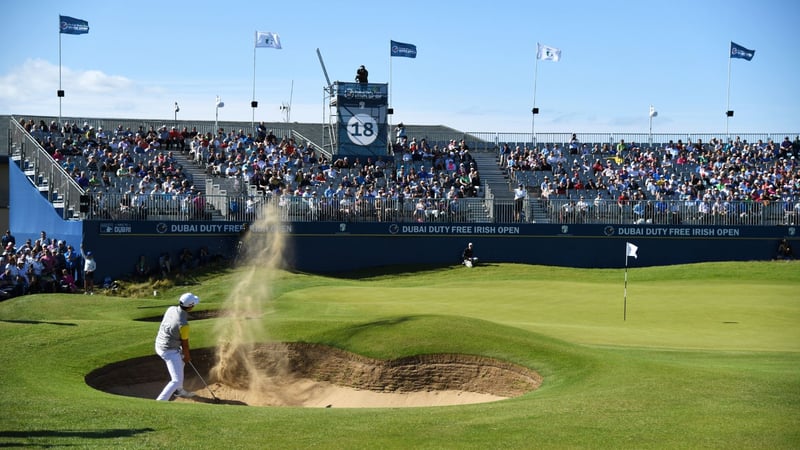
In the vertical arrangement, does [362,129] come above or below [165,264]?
above

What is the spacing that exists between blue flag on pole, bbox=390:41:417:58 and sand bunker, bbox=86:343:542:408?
4110cm

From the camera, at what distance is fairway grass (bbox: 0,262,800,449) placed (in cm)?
1209

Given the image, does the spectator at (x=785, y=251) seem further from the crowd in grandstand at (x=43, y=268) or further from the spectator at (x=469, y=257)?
the crowd in grandstand at (x=43, y=268)

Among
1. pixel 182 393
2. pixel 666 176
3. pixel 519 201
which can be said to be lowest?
pixel 182 393

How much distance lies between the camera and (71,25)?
178 feet

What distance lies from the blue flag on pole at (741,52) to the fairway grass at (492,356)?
30.3 meters

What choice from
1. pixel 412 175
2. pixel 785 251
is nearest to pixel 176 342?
pixel 412 175

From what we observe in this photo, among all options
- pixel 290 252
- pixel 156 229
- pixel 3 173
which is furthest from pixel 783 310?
pixel 3 173

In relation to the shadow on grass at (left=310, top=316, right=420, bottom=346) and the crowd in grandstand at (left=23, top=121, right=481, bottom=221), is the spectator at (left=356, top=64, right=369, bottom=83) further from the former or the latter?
the shadow on grass at (left=310, top=316, right=420, bottom=346)

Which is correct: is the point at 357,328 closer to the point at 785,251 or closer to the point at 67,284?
the point at 67,284

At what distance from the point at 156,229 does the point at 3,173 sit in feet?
61.6

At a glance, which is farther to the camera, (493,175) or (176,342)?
(493,175)

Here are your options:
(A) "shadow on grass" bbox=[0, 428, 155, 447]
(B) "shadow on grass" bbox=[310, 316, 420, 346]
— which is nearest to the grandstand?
(B) "shadow on grass" bbox=[310, 316, 420, 346]

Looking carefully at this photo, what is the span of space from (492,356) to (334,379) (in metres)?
3.24
